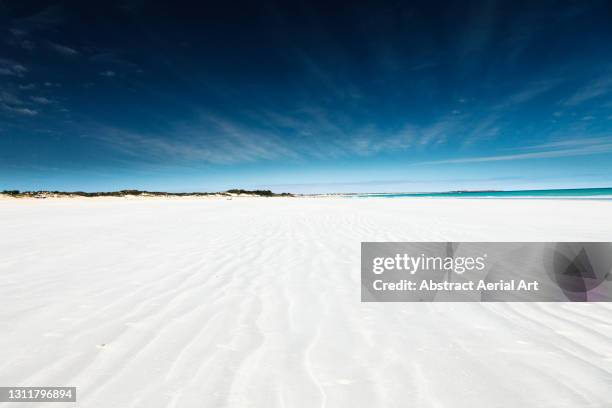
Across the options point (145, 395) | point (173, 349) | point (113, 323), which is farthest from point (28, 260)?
point (145, 395)

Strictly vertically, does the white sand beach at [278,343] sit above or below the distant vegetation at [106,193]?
below

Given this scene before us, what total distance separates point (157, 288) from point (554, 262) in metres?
6.32

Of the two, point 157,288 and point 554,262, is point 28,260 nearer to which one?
point 157,288

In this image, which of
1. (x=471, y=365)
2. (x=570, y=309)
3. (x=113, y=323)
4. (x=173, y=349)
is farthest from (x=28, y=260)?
(x=570, y=309)

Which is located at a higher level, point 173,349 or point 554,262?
point 554,262

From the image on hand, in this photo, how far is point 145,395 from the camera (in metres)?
1.86

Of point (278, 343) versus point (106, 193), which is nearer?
point (278, 343)

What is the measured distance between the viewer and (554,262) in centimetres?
510

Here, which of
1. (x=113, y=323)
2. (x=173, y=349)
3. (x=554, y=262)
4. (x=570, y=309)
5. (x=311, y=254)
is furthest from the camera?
(x=311, y=254)

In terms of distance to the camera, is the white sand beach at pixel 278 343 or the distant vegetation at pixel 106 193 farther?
the distant vegetation at pixel 106 193

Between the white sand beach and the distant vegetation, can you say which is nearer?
the white sand beach

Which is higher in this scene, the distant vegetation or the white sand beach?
the distant vegetation

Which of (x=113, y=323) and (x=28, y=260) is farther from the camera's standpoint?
(x=28, y=260)

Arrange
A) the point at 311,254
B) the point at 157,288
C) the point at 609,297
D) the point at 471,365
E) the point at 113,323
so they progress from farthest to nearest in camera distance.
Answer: the point at 311,254
the point at 157,288
the point at 609,297
the point at 113,323
the point at 471,365
